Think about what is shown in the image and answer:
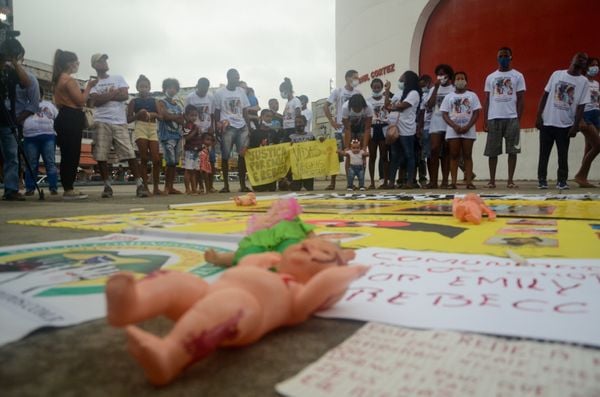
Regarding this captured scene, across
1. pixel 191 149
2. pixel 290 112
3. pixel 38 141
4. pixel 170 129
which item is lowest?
pixel 191 149

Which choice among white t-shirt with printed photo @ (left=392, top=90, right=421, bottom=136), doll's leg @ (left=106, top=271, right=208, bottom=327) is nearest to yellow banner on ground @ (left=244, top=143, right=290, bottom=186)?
white t-shirt with printed photo @ (left=392, top=90, right=421, bottom=136)

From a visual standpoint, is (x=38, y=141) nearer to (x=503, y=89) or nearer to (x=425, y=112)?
(x=425, y=112)

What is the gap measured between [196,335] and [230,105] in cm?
589

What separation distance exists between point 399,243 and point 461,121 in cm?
428

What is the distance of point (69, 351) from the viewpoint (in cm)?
61

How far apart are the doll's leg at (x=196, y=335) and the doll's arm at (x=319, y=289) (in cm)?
10

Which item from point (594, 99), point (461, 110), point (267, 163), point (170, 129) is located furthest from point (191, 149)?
point (594, 99)

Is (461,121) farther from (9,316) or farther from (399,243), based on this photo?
(9,316)

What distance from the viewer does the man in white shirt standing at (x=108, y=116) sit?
4836 mm

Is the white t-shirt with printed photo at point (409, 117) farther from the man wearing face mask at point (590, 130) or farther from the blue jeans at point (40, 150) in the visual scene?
the blue jeans at point (40, 150)

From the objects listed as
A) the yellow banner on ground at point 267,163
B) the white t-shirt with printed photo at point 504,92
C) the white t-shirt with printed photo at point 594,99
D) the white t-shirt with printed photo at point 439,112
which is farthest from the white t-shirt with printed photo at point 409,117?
the white t-shirt with printed photo at point 594,99

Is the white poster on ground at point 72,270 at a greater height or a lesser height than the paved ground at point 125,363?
greater

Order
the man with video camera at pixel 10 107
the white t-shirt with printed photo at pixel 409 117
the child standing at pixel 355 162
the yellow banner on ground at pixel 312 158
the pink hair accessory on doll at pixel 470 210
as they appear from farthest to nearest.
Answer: the yellow banner on ground at pixel 312 158 < the child standing at pixel 355 162 < the white t-shirt with printed photo at pixel 409 117 < the man with video camera at pixel 10 107 < the pink hair accessory on doll at pixel 470 210

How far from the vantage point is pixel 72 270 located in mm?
1039
